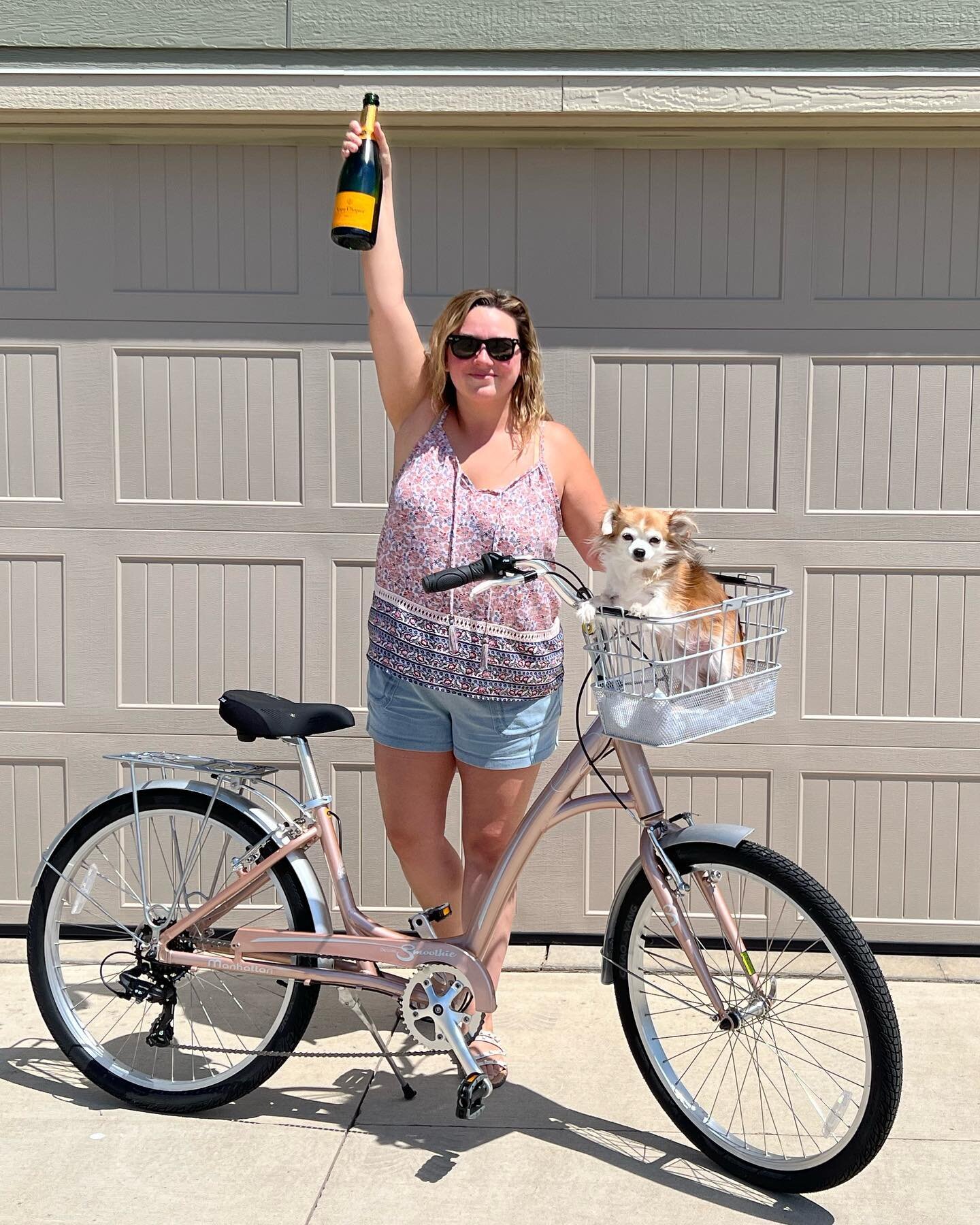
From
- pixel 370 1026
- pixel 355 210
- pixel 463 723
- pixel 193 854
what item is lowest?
pixel 370 1026

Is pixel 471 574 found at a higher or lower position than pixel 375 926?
higher

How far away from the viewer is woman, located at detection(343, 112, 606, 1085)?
2.79 meters

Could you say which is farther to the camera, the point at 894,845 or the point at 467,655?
the point at 894,845

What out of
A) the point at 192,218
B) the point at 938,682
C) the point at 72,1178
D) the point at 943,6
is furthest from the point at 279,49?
the point at 72,1178

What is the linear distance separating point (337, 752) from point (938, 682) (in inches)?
72.0

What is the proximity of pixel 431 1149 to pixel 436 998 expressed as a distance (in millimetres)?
350

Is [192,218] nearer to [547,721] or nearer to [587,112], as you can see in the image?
[587,112]

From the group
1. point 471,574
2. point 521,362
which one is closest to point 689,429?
point 521,362

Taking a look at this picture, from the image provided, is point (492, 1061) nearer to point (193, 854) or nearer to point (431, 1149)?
point (431, 1149)

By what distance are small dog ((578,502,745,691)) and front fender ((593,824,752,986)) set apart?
0.38 meters

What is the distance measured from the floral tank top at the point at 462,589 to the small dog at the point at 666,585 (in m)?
0.43

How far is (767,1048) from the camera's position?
3.19 m

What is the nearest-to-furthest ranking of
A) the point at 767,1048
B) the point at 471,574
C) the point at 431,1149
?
the point at 471,574 < the point at 431,1149 < the point at 767,1048

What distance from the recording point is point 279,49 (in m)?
3.55
